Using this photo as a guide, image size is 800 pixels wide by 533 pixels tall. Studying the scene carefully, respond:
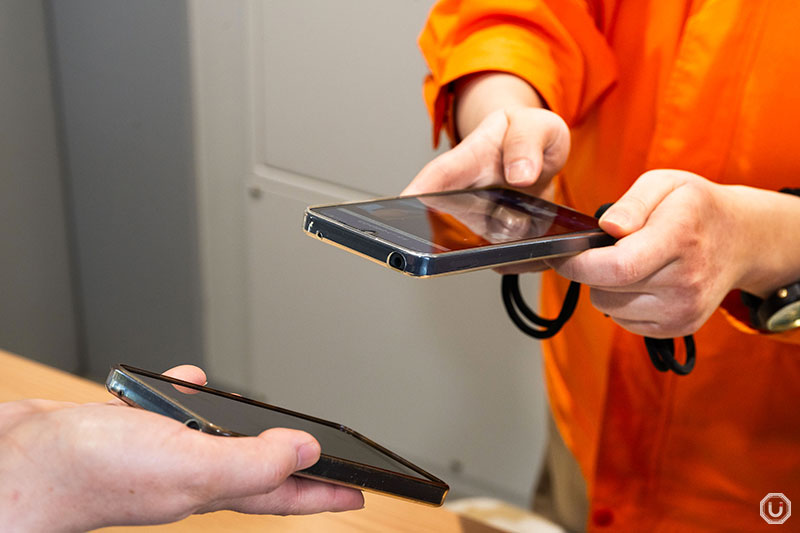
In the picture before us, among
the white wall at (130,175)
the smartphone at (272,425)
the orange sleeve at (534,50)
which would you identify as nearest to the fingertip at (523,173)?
the orange sleeve at (534,50)

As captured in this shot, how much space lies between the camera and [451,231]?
18.6 inches

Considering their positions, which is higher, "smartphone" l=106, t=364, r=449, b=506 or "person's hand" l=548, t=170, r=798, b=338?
"person's hand" l=548, t=170, r=798, b=338

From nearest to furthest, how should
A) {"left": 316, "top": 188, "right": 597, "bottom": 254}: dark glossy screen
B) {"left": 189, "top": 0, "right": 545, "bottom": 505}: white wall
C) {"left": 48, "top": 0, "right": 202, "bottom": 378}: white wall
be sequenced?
{"left": 316, "top": 188, "right": 597, "bottom": 254}: dark glossy screen, {"left": 189, "top": 0, "right": 545, "bottom": 505}: white wall, {"left": 48, "top": 0, "right": 202, "bottom": 378}: white wall

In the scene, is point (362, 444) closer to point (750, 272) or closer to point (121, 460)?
point (121, 460)

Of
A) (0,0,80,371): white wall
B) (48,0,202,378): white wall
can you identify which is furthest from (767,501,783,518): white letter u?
(0,0,80,371): white wall

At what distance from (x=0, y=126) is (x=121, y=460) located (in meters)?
1.26

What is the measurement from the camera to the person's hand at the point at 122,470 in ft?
1.16

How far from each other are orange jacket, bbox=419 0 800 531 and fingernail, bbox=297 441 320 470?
34cm

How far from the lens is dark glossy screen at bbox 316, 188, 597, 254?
46cm

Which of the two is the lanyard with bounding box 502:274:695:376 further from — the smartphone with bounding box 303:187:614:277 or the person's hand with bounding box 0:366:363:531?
the person's hand with bounding box 0:366:363:531

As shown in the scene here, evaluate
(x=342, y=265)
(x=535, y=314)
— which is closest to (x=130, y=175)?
(x=342, y=265)

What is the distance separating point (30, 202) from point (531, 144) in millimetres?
1241

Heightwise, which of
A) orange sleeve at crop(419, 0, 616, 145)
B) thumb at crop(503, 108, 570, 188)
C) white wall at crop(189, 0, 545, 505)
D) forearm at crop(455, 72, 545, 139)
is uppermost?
orange sleeve at crop(419, 0, 616, 145)

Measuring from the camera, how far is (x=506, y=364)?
50.8 inches
